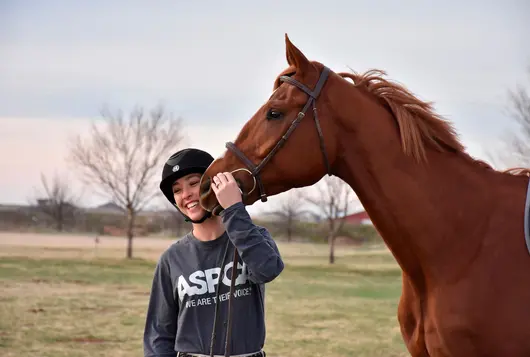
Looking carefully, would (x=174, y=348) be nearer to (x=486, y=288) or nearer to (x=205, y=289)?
(x=205, y=289)

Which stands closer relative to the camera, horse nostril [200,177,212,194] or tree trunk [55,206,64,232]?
horse nostril [200,177,212,194]

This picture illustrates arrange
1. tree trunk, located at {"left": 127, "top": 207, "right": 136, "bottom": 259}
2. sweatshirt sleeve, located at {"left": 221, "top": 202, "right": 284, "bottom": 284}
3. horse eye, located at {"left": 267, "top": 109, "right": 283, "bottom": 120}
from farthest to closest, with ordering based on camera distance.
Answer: tree trunk, located at {"left": 127, "top": 207, "right": 136, "bottom": 259} → horse eye, located at {"left": 267, "top": 109, "right": 283, "bottom": 120} → sweatshirt sleeve, located at {"left": 221, "top": 202, "right": 284, "bottom": 284}

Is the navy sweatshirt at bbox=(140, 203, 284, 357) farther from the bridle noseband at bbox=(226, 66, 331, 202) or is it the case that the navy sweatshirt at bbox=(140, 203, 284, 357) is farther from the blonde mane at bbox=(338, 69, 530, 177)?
the blonde mane at bbox=(338, 69, 530, 177)

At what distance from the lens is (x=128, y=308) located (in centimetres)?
1370

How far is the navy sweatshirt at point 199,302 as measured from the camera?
319 cm

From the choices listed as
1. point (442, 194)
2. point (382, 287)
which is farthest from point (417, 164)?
point (382, 287)

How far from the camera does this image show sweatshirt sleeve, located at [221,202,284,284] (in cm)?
286

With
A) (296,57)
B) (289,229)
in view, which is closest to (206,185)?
(296,57)

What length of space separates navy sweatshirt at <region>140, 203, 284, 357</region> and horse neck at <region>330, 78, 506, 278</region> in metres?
0.56

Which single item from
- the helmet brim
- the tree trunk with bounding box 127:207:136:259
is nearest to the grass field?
the tree trunk with bounding box 127:207:136:259

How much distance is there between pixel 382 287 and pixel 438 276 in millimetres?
18419

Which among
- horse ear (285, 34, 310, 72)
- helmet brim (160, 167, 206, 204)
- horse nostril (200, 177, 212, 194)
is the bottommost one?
horse nostril (200, 177, 212, 194)

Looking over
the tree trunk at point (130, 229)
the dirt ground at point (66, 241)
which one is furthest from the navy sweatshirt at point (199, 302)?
the dirt ground at point (66, 241)

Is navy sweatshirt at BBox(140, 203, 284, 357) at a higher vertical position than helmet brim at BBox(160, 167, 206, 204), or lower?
lower
